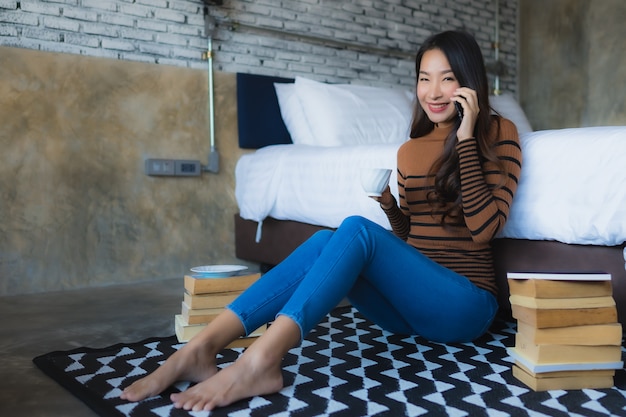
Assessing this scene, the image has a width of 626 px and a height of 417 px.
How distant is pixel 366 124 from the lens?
3373 mm

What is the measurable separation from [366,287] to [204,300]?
21.7 inches

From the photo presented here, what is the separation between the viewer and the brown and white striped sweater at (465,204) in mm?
1597

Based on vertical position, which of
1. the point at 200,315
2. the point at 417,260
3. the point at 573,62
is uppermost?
the point at 573,62

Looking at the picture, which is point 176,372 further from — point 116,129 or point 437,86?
point 116,129

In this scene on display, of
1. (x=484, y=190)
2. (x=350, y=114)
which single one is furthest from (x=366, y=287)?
(x=350, y=114)

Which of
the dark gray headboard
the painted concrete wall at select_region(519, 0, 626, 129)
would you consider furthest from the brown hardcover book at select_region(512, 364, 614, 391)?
the painted concrete wall at select_region(519, 0, 626, 129)

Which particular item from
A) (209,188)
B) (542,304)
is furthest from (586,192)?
(209,188)

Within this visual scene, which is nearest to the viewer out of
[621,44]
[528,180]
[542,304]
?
[542,304]

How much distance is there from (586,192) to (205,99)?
2229 mm

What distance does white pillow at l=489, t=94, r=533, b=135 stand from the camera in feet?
12.6

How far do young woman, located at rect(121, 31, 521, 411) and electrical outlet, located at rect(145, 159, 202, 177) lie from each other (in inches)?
66.2

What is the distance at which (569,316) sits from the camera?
1.41 meters

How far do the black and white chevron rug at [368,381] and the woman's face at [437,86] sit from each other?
27.5 inches

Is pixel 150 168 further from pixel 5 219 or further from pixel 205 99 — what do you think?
pixel 5 219
